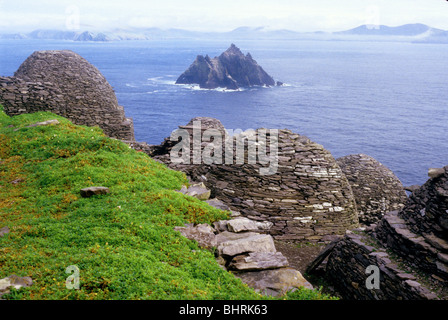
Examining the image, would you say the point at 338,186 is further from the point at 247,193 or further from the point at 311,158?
the point at 247,193

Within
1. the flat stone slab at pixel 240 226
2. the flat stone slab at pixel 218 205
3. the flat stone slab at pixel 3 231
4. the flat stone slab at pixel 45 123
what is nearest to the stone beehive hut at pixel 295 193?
the flat stone slab at pixel 218 205

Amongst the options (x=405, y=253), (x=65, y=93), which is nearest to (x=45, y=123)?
(x=65, y=93)

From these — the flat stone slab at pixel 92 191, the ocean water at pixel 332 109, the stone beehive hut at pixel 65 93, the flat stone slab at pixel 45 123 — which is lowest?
the ocean water at pixel 332 109

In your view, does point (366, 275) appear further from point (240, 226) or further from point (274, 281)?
point (274, 281)

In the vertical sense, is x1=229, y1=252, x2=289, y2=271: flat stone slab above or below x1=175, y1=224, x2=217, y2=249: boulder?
below

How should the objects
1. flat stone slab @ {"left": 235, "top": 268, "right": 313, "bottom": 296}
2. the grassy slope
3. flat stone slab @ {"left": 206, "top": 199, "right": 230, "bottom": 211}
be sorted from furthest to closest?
flat stone slab @ {"left": 206, "top": 199, "right": 230, "bottom": 211}, flat stone slab @ {"left": 235, "top": 268, "right": 313, "bottom": 296}, the grassy slope

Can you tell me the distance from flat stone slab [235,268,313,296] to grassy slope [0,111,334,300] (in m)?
0.40

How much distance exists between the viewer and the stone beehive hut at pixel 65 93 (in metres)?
24.3

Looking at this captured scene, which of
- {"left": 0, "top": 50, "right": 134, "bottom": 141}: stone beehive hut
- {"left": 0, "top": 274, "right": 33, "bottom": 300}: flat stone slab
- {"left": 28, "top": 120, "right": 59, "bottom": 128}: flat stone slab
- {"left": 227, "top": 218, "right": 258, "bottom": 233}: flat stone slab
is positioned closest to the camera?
{"left": 0, "top": 274, "right": 33, "bottom": 300}: flat stone slab

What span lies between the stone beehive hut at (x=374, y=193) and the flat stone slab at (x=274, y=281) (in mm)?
13846

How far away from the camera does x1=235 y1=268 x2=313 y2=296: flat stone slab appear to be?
311 inches

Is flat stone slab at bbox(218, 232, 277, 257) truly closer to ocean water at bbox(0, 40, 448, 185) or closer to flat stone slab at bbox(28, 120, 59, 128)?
flat stone slab at bbox(28, 120, 59, 128)

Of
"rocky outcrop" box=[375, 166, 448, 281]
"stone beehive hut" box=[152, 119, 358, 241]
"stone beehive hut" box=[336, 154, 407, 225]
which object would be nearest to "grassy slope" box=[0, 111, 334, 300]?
"stone beehive hut" box=[152, 119, 358, 241]

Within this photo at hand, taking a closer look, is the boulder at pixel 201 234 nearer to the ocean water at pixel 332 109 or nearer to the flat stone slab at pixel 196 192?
the flat stone slab at pixel 196 192
